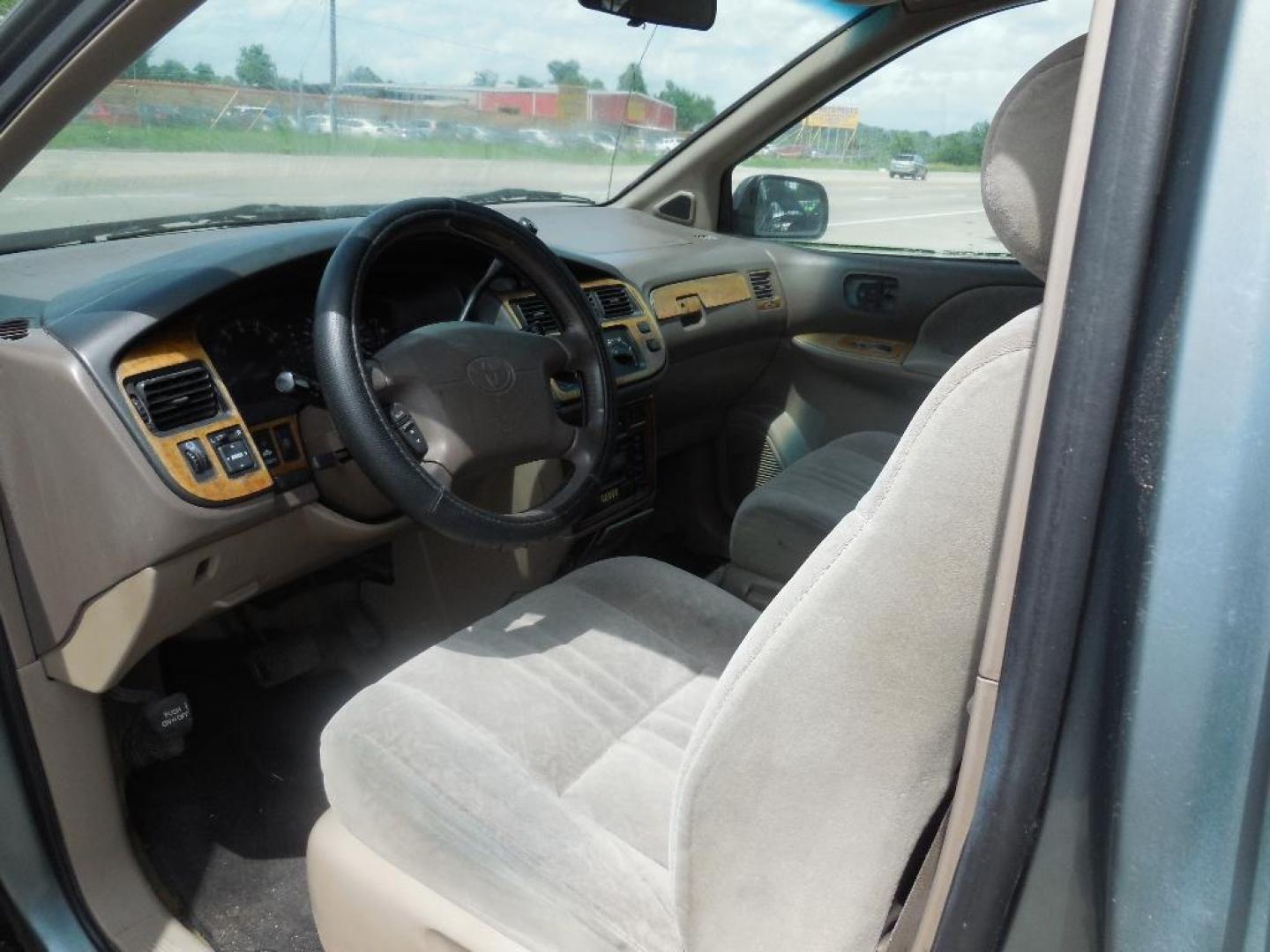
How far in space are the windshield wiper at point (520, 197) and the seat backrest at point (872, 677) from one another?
6.32ft

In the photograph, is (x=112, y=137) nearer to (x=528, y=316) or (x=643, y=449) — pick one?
(x=528, y=316)

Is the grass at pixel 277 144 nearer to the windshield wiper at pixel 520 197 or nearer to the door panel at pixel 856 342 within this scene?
the windshield wiper at pixel 520 197

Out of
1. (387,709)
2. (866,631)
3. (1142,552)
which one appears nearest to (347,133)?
(387,709)

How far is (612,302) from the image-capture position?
2396 mm

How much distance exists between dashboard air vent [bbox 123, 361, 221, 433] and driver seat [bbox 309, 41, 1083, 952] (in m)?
0.47

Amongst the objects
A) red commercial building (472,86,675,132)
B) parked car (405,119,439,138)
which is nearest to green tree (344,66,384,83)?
parked car (405,119,439,138)

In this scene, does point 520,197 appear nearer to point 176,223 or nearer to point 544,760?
point 176,223

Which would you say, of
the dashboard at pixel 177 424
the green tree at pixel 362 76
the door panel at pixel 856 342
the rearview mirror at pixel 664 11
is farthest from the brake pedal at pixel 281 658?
the rearview mirror at pixel 664 11

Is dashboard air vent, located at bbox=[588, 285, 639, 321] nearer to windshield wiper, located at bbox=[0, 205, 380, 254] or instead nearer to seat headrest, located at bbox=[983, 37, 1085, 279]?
windshield wiper, located at bbox=[0, 205, 380, 254]

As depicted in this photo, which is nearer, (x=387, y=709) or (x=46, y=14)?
(x=46, y=14)

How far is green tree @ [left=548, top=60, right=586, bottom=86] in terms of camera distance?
255cm

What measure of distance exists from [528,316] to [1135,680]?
1.55 m

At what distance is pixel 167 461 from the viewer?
1488 mm

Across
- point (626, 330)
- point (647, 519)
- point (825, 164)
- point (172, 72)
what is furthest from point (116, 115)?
point (825, 164)
